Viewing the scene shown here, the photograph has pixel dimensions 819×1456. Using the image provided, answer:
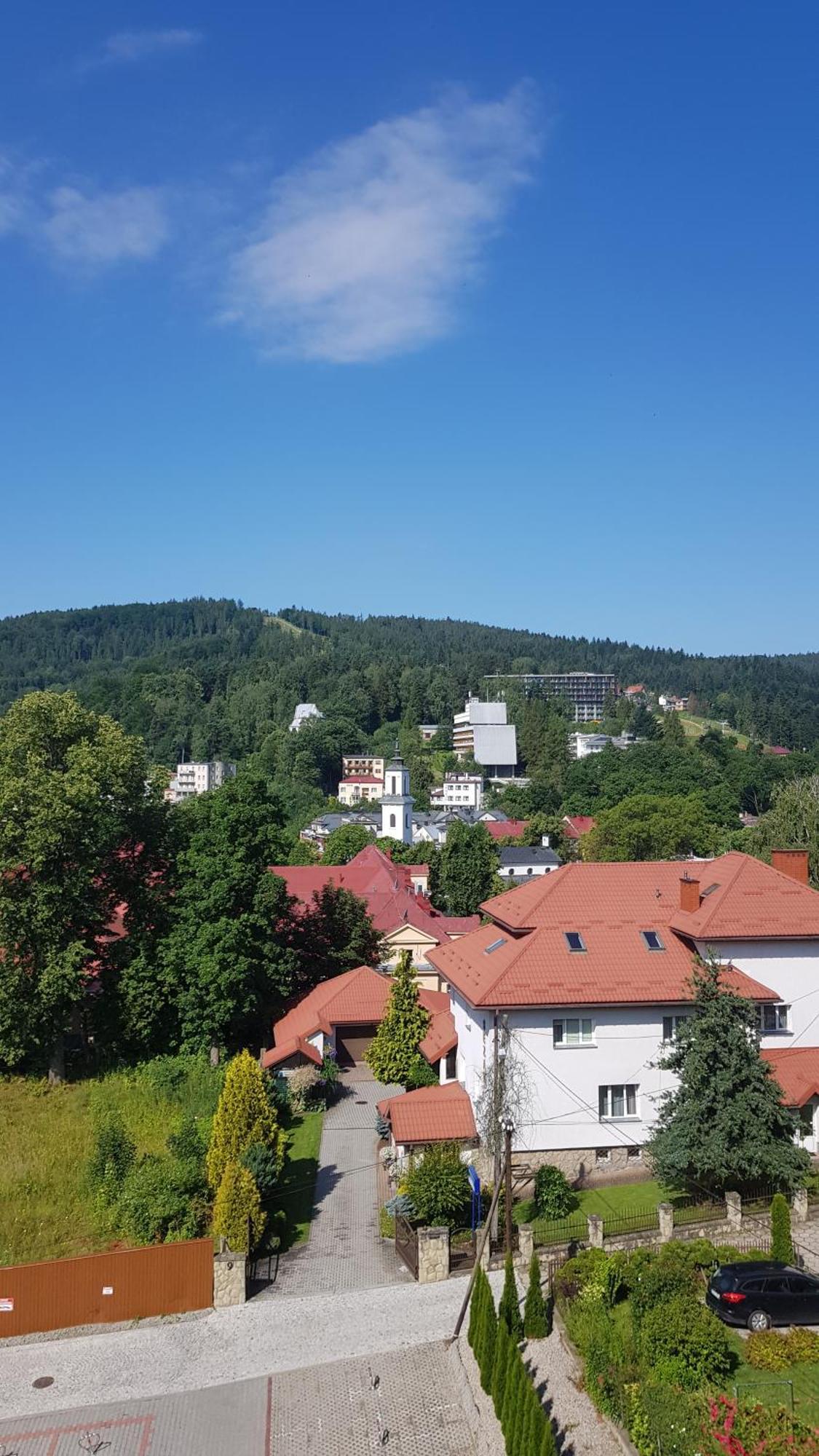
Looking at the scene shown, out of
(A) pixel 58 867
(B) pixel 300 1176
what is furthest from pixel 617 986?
(A) pixel 58 867

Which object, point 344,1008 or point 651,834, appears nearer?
point 344,1008

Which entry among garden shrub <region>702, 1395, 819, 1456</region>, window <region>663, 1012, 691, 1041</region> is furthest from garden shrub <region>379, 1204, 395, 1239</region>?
garden shrub <region>702, 1395, 819, 1456</region>

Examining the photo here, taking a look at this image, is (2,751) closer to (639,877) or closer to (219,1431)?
(639,877)

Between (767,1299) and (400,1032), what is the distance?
13.5 meters

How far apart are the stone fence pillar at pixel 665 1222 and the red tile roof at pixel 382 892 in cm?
2708

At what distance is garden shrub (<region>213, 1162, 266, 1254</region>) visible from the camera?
18.5 m

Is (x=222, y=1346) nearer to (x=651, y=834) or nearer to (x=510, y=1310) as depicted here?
(x=510, y=1310)

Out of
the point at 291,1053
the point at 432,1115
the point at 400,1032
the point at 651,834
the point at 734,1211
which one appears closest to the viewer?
the point at 734,1211

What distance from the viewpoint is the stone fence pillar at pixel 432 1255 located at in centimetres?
1870

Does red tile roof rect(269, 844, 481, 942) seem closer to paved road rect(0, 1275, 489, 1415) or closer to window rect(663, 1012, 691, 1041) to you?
window rect(663, 1012, 691, 1041)

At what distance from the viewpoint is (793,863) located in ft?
93.0

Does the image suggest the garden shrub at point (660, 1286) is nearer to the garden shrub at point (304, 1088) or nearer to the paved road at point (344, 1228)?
the paved road at point (344, 1228)

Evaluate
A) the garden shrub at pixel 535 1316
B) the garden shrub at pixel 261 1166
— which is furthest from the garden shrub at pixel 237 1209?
the garden shrub at pixel 535 1316

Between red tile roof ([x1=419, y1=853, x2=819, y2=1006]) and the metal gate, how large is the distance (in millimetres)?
4808
